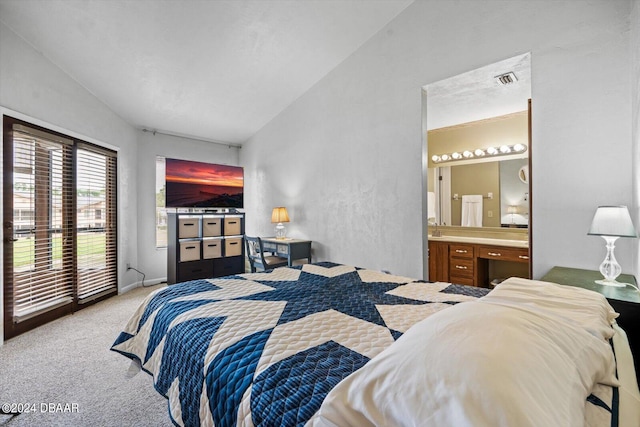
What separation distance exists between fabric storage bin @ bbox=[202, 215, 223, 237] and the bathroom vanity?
10.5ft

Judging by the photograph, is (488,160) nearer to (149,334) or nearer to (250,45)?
(250,45)

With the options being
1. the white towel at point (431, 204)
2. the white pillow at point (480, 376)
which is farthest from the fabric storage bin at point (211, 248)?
the white pillow at point (480, 376)

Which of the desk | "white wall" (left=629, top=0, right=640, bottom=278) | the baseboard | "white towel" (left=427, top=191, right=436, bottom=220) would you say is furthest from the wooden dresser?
the baseboard

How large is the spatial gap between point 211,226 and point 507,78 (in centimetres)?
422

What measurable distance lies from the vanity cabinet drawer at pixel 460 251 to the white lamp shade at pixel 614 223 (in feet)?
5.92

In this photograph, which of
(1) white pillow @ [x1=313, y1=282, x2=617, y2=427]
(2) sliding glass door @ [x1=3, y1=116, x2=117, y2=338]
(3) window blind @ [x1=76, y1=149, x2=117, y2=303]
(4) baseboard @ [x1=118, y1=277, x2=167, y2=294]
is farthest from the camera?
(4) baseboard @ [x1=118, y1=277, x2=167, y2=294]

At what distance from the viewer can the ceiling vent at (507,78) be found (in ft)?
8.95

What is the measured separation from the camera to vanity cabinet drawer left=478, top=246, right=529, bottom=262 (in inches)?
126

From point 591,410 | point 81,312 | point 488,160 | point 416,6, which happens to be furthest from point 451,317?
point 81,312

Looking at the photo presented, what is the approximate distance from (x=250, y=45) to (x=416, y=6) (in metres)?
1.79

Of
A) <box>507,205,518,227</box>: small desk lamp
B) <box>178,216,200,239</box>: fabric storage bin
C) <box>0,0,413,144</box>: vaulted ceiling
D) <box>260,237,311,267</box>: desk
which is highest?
<box>0,0,413,144</box>: vaulted ceiling

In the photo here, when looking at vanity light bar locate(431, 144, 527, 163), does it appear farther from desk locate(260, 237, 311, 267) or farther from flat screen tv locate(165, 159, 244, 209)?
flat screen tv locate(165, 159, 244, 209)

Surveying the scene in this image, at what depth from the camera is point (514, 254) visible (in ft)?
10.7

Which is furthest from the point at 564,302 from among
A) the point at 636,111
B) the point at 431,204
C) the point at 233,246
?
the point at 233,246
